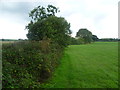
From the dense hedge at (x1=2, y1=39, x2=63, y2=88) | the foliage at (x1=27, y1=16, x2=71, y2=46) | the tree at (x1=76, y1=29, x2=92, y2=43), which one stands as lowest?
the dense hedge at (x1=2, y1=39, x2=63, y2=88)

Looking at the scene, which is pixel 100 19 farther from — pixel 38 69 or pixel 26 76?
pixel 26 76

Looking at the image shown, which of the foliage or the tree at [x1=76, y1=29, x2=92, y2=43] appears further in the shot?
the tree at [x1=76, y1=29, x2=92, y2=43]

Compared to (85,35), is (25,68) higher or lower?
lower

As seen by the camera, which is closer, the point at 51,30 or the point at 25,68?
the point at 25,68

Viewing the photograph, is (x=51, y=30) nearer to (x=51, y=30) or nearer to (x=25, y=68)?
(x=51, y=30)

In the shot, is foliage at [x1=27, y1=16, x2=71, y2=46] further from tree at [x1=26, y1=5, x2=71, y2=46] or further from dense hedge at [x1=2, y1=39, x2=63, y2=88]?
dense hedge at [x1=2, y1=39, x2=63, y2=88]

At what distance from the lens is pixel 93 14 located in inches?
509

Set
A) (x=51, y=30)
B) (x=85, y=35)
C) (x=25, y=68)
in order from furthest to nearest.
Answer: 1. (x=85, y=35)
2. (x=51, y=30)
3. (x=25, y=68)

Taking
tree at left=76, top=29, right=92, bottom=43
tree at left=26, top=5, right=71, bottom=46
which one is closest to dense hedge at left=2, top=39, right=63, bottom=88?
tree at left=26, top=5, right=71, bottom=46

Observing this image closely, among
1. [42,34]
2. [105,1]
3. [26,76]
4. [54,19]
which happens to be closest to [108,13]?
[105,1]

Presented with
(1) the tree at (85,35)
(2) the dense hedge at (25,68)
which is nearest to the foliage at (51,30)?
(2) the dense hedge at (25,68)

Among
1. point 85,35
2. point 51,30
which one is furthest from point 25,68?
point 85,35

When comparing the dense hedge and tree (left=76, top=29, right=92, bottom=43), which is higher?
tree (left=76, top=29, right=92, bottom=43)

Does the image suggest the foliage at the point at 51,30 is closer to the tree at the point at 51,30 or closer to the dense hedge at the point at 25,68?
the tree at the point at 51,30
